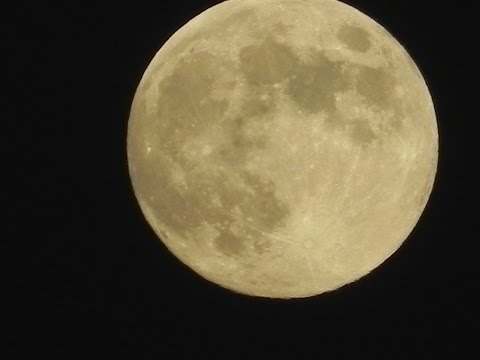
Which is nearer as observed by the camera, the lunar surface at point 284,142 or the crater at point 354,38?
the lunar surface at point 284,142

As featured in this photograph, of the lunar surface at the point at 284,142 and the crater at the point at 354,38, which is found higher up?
the crater at the point at 354,38

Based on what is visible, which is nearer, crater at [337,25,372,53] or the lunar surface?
the lunar surface

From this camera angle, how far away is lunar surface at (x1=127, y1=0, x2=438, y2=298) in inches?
232

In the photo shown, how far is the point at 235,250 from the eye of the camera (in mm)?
6297

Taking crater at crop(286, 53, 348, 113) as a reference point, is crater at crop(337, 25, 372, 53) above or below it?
above

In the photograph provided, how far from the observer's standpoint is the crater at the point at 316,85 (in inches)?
231

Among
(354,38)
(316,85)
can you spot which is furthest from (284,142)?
(354,38)

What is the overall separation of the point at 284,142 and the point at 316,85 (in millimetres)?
438

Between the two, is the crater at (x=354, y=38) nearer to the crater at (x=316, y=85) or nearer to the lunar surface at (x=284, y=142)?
the lunar surface at (x=284, y=142)

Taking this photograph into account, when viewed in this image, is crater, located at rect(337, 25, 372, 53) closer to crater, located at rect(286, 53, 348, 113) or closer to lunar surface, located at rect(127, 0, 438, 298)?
lunar surface, located at rect(127, 0, 438, 298)

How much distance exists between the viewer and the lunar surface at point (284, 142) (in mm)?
5891

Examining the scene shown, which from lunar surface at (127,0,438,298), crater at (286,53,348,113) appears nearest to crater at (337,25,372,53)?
lunar surface at (127,0,438,298)

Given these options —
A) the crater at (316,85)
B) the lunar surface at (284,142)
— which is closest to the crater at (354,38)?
the lunar surface at (284,142)

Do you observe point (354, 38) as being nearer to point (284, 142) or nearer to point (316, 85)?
point (316, 85)
